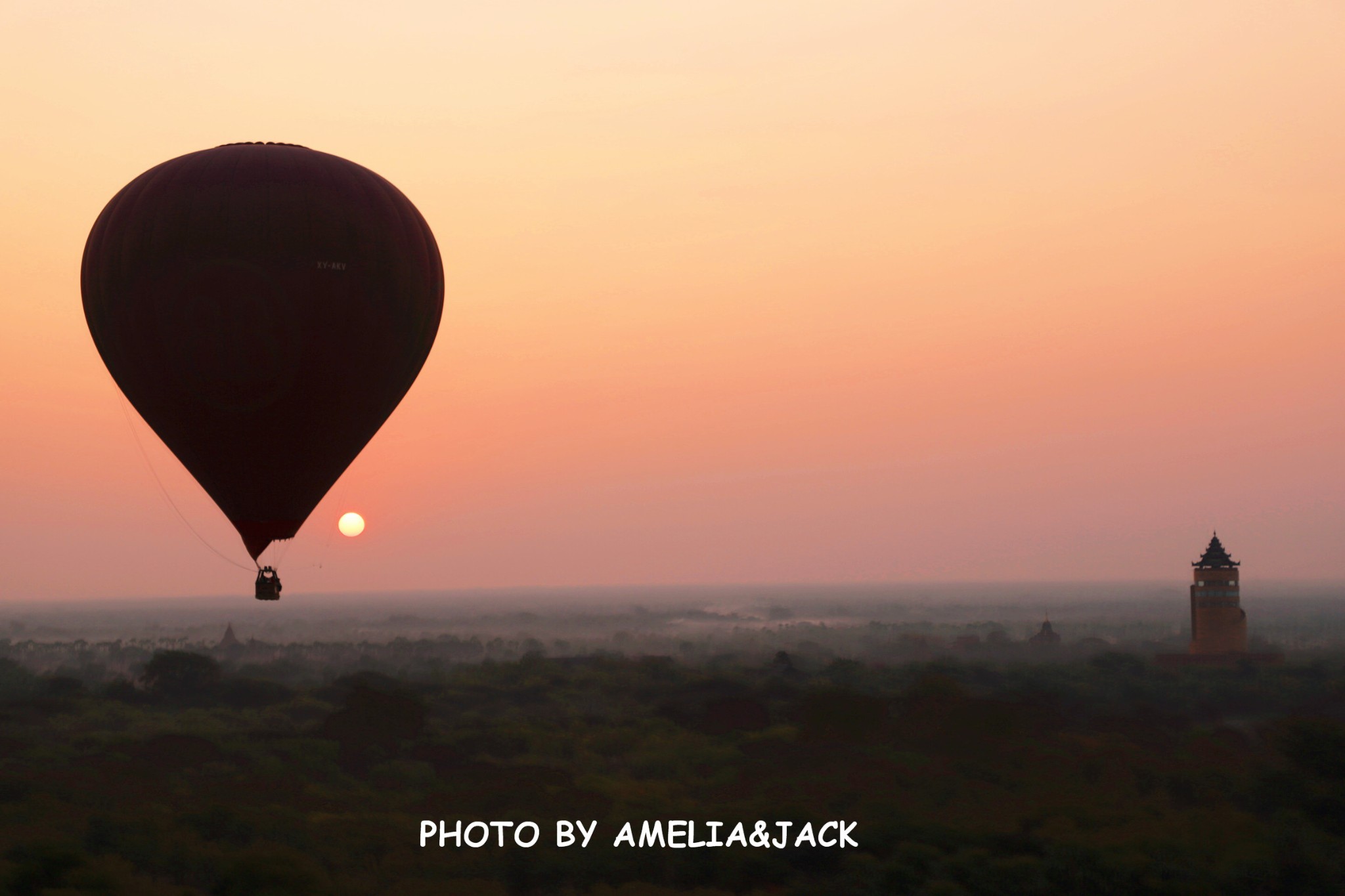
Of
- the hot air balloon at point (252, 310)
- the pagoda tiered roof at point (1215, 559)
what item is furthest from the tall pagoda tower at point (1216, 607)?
the hot air balloon at point (252, 310)

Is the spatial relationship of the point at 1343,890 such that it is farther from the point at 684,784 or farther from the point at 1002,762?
the point at 684,784

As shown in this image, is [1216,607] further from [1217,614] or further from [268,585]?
[268,585]

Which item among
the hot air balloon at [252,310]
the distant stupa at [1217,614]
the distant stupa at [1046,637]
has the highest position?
the hot air balloon at [252,310]

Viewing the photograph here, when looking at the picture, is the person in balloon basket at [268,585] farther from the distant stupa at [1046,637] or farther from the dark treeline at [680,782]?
the distant stupa at [1046,637]

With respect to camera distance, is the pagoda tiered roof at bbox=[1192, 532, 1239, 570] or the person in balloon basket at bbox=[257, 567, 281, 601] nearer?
the person in balloon basket at bbox=[257, 567, 281, 601]

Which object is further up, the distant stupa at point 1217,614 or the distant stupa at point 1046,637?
the distant stupa at point 1217,614

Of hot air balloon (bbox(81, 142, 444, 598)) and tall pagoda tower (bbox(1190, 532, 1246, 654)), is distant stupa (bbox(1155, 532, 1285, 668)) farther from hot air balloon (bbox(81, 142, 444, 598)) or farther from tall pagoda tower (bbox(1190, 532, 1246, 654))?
hot air balloon (bbox(81, 142, 444, 598))

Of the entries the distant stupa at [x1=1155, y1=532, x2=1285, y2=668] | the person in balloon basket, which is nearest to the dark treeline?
the distant stupa at [x1=1155, y1=532, x2=1285, y2=668]
